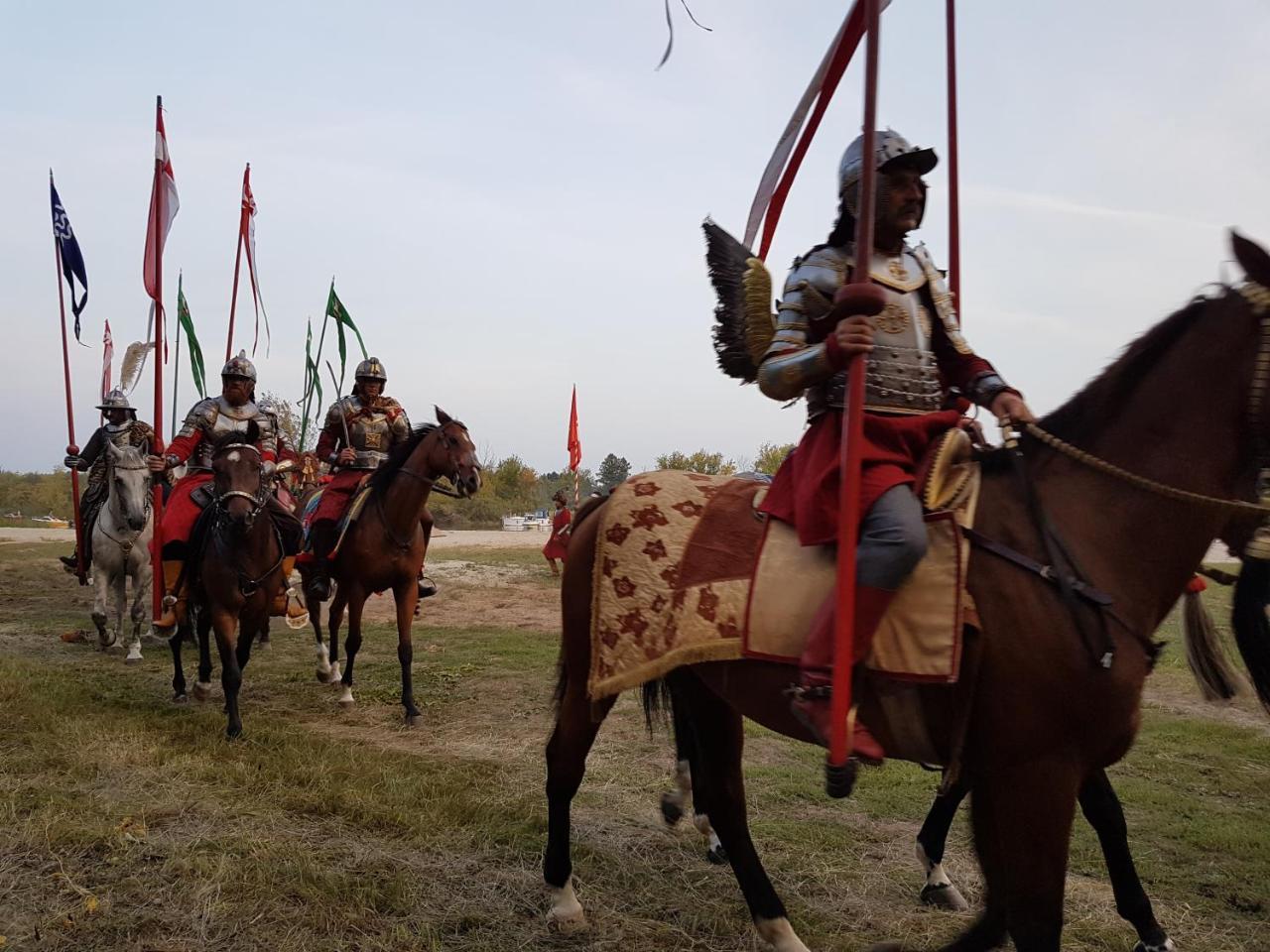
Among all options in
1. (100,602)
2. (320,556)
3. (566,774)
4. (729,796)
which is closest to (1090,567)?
(729,796)

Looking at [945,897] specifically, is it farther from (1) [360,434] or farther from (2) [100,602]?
(2) [100,602]

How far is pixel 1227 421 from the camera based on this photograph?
2.63 m

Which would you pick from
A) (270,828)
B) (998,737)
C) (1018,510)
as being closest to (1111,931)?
(998,737)

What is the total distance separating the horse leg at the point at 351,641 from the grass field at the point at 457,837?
305 millimetres

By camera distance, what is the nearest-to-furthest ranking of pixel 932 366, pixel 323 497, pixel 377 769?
pixel 932 366, pixel 377 769, pixel 323 497

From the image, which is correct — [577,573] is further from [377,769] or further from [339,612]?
[339,612]

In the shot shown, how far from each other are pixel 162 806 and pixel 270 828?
2.14 ft

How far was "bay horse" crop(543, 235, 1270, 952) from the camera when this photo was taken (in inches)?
99.7

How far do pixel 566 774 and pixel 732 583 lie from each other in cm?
132

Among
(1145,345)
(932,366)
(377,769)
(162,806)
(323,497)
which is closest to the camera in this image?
(1145,345)

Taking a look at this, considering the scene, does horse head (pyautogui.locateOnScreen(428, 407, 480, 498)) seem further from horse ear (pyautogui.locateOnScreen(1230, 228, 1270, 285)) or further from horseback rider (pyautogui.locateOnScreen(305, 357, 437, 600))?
horse ear (pyautogui.locateOnScreen(1230, 228, 1270, 285))

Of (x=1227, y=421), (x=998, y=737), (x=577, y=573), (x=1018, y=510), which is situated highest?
(x=1227, y=421)

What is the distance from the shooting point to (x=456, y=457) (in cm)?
816

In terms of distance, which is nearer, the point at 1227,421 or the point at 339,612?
the point at 1227,421
